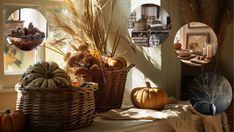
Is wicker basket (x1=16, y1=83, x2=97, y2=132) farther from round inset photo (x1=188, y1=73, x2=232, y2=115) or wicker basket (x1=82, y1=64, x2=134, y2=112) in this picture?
round inset photo (x1=188, y1=73, x2=232, y2=115)

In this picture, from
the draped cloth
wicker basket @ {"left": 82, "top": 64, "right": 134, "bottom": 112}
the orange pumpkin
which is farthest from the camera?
wicker basket @ {"left": 82, "top": 64, "right": 134, "bottom": 112}

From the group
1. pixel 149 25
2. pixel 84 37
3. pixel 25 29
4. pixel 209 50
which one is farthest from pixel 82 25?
pixel 209 50

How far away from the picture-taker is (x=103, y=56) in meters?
1.93

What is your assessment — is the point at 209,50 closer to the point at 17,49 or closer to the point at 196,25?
the point at 196,25

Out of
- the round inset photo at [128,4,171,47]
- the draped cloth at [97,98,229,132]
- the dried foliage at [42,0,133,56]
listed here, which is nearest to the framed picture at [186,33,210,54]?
the round inset photo at [128,4,171,47]

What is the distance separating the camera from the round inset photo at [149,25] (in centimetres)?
215

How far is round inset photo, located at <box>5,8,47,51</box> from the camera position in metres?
1.85

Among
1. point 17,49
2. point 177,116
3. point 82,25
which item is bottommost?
point 177,116

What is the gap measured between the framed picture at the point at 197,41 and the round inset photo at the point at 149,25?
130 mm

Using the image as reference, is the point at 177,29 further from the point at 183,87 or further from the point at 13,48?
the point at 13,48

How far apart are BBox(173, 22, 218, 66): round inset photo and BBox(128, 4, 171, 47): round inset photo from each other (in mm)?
88

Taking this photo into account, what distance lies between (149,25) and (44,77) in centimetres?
84

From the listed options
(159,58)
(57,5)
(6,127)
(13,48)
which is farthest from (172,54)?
(6,127)

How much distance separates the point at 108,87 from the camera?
186 cm
